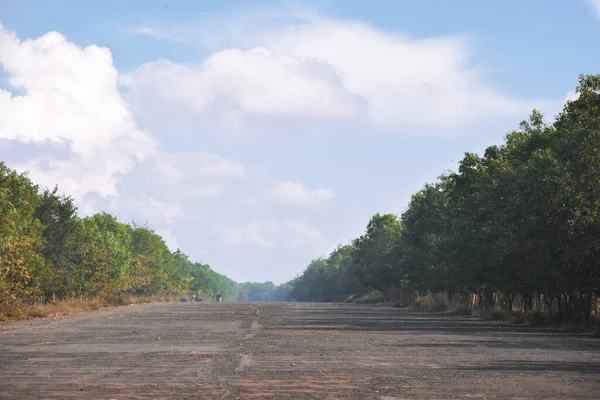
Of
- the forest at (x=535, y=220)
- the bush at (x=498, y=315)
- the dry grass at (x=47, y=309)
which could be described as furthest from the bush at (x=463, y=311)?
the dry grass at (x=47, y=309)

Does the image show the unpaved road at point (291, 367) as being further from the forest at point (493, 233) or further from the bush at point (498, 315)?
the bush at point (498, 315)

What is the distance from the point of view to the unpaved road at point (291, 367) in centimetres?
1584

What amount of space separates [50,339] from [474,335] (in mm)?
16632

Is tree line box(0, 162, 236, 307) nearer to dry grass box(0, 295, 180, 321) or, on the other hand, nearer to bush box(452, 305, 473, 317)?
dry grass box(0, 295, 180, 321)

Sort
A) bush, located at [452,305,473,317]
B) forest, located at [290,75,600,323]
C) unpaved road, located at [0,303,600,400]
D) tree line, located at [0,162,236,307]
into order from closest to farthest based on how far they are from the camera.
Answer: unpaved road, located at [0,303,600,400] → forest, located at [290,75,600,323] → tree line, located at [0,162,236,307] → bush, located at [452,305,473,317]

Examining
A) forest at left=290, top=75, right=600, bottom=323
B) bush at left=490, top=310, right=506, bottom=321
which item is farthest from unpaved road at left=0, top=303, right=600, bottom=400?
bush at left=490, top=310, right=506, bottom=321

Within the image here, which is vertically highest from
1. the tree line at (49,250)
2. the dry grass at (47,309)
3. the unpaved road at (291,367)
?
the tree line at (49,250)

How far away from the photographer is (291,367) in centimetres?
2072

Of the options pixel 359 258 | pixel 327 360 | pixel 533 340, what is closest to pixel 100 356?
pixel 327 360

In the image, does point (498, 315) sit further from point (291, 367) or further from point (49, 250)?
point (291, 367)

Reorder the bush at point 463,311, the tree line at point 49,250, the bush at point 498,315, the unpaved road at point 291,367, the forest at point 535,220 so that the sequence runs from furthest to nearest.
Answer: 1. the bush at point 463,311
2. the bush at point 498,315
3. the tree line at point 49,250
4. the forest at point 535,220
5. the unpaved road at point 291,367

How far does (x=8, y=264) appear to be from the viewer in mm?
47500

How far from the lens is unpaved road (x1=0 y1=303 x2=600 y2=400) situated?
1584 centimetres

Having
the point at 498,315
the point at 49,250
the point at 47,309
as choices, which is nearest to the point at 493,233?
the point at 498,315
